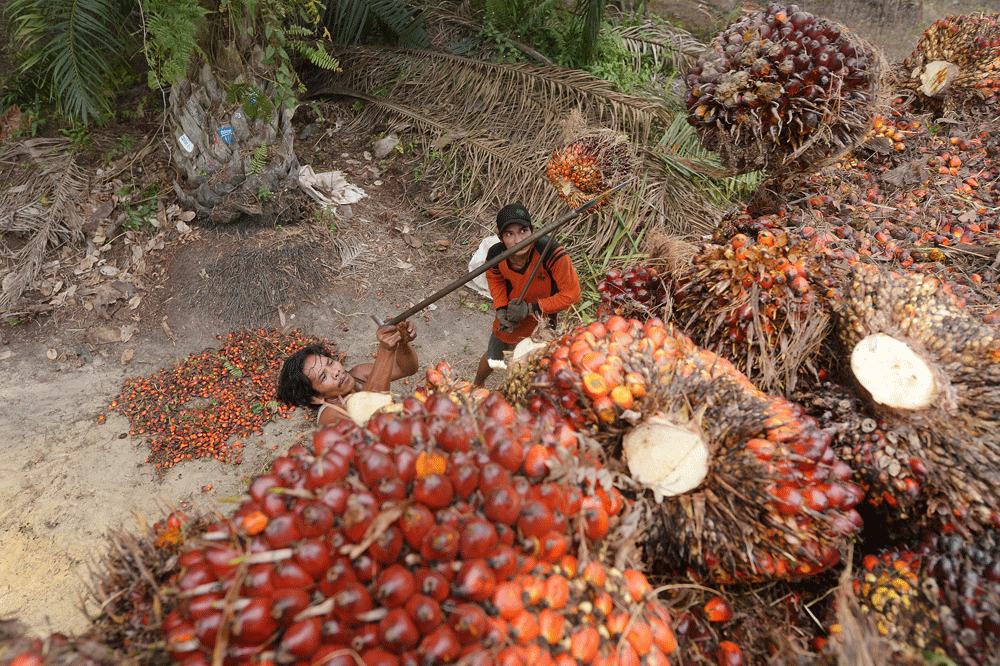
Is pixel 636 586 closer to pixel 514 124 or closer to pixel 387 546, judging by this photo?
pixel 387 546

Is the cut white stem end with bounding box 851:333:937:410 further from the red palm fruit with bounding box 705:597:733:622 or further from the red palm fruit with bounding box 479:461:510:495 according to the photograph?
the red palm fruit with bounding box 479:461:510:495

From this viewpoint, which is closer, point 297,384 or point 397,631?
point 397,631

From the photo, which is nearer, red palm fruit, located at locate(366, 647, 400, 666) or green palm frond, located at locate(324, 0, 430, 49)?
red palm fruit, located at locate(366, 647, 400, 666)

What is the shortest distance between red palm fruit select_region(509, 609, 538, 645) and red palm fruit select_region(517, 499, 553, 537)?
0.13 m

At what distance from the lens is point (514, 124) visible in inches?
191

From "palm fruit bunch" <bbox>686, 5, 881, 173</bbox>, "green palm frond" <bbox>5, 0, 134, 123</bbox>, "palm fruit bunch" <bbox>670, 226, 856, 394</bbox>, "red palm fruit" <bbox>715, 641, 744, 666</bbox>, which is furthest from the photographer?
"green palm frond" <bbox>5, 0, 134, 123</bbox>

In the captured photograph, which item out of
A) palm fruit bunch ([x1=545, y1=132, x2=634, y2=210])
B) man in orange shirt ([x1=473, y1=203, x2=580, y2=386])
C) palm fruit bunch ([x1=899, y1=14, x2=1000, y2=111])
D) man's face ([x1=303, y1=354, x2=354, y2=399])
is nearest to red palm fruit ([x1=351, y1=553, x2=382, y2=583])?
man's face ([x1=303, y1=354, x2=354, y2=399])

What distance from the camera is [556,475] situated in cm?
95

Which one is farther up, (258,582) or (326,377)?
(258,582)

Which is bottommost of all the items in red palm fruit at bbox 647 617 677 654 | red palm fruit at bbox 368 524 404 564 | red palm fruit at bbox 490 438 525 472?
red palm fruit at bbox 647 617 677 654

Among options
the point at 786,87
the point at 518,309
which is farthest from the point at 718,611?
the point at 518,309

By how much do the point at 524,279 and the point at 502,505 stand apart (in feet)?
7.28

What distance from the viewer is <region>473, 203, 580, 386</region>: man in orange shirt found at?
2764 millimetres

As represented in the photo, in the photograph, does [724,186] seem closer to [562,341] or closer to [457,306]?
[457,306]
